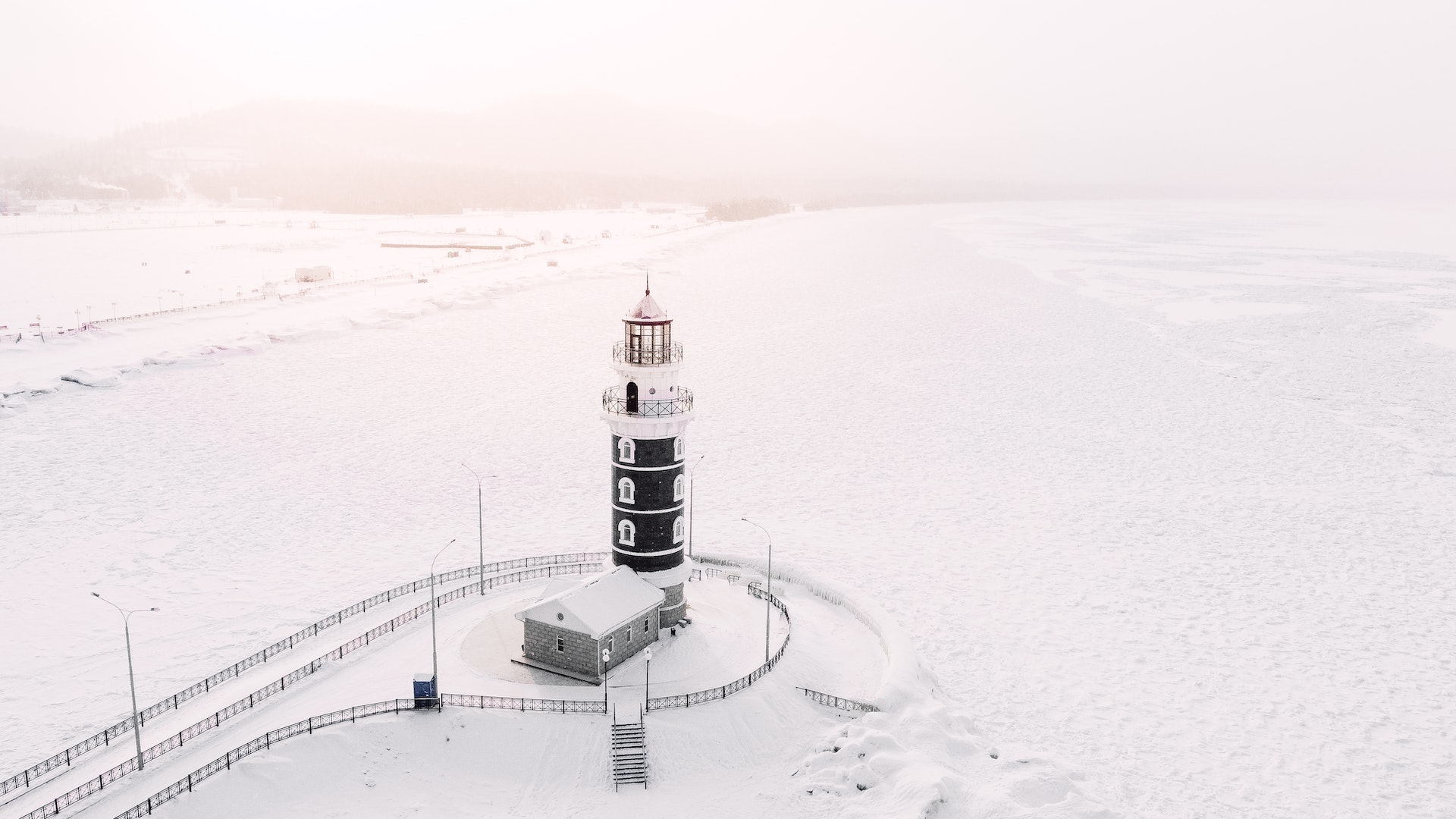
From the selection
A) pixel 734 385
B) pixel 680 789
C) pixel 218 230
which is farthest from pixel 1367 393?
pixel 218 230

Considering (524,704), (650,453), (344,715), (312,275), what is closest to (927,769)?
(524,704)

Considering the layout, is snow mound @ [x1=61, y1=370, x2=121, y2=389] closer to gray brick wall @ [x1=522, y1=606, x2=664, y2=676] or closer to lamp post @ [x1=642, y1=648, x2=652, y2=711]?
gray brick wall @ [x1=522, y1=606, x2=664, y2=676]

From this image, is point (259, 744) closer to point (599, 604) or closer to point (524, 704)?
point (524, 704)

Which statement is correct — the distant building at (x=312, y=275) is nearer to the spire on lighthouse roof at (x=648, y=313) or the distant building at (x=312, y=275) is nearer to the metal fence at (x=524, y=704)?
the spire on lighthouse roof at (x=648, y=313)

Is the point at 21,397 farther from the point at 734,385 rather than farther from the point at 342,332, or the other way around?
the point at 734,385

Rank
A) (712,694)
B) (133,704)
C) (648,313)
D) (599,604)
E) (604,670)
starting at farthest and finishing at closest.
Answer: (648,313) < (599,604) < (604,670) < (712,694) < (133,704)

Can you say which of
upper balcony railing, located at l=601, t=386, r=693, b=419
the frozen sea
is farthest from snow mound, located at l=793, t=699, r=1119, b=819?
upper balcony railing, located at l=601, t=386, r=693, b=419

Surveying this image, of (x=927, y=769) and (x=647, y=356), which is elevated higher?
(x=647, y=356)
